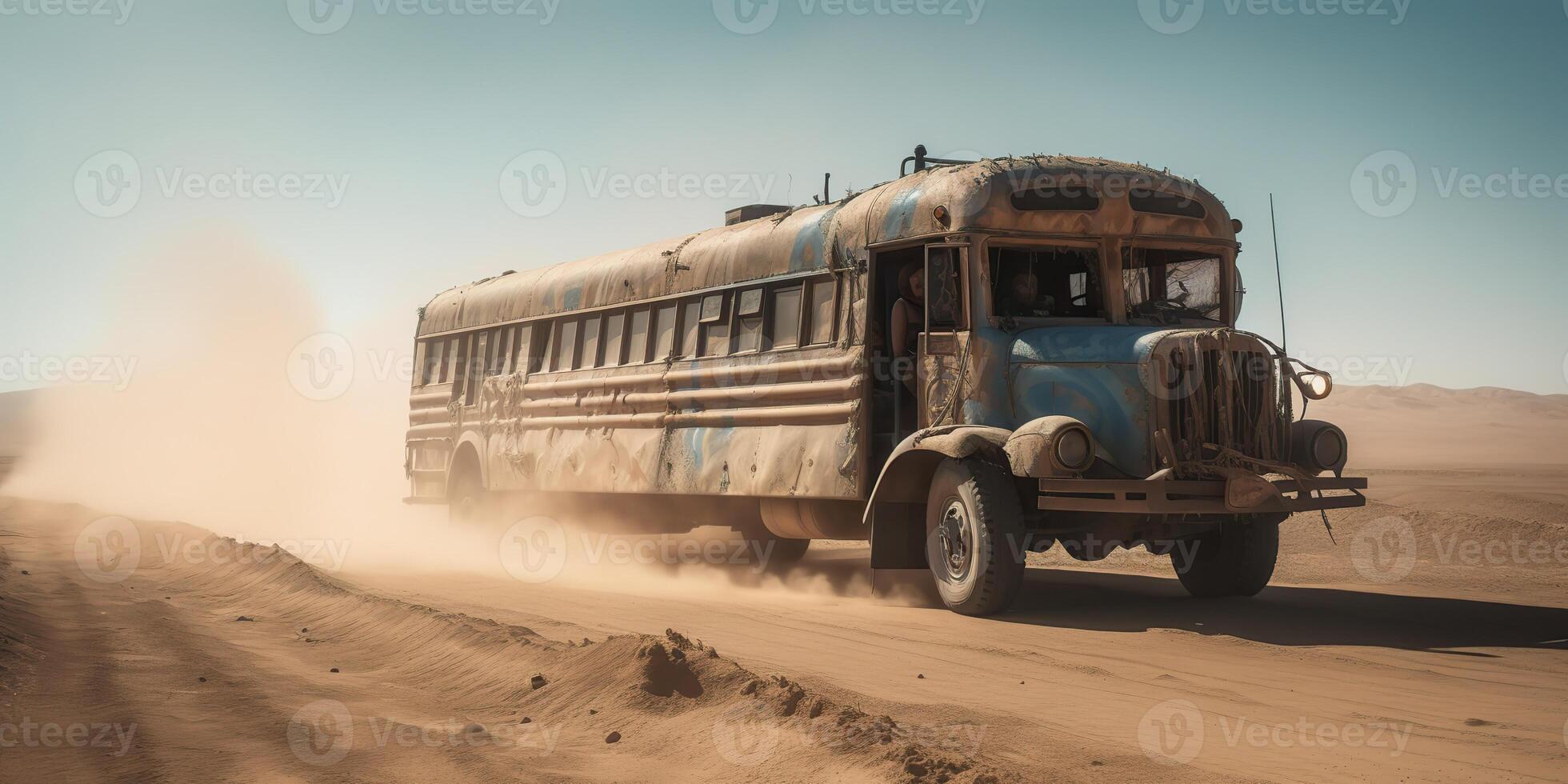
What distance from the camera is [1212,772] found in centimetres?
485

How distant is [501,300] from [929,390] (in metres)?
8.54

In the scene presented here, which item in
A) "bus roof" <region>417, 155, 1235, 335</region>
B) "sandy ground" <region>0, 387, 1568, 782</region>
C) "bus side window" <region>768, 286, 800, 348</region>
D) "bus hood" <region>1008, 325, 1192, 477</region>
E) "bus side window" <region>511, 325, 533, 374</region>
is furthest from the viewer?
"bus side window" <region>511, 325, 533, 374</region>

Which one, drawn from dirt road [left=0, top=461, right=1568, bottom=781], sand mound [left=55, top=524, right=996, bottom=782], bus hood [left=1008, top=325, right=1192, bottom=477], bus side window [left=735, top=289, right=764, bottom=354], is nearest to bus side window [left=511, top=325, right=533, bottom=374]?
dirt road [left=0, top=461, right=1568, bottom=781]

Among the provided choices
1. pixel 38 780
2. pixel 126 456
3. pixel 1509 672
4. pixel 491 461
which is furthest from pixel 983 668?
pixel 126 456

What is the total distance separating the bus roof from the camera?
31.8 ft

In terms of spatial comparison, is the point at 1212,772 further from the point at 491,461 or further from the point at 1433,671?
the point at 491,461

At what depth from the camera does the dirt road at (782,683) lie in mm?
5043
